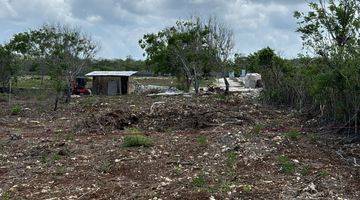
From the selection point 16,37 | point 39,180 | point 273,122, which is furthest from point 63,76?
point 39,180

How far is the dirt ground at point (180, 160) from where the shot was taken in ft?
25.5

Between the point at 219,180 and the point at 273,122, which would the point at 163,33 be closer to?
the point at 273,122

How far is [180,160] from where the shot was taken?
9844 millimetres

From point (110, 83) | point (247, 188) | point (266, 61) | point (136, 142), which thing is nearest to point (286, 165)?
point (247, 188)

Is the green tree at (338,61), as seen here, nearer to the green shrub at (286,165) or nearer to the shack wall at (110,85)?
the green shrub at (286,165)

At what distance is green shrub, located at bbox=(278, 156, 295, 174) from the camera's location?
879cm

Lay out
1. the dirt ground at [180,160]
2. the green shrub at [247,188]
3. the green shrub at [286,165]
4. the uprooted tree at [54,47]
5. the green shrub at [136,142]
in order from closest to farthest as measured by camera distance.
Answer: the green shrub at [247,188], the dirt ground at [180,160], the green shrub at [286,165], the green shrub at [136,142], the uprooted tree at [54,47]

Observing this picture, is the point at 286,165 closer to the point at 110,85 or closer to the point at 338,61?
the point at 338,61

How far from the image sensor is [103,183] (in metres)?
8.27

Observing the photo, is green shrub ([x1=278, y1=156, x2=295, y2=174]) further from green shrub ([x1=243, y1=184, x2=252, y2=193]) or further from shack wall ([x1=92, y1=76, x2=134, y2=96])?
shack wall ([x1=92, y1=76, x2=134, y2=96])

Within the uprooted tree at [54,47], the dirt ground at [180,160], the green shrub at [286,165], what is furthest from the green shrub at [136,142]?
the uprooted tree at [54,47]

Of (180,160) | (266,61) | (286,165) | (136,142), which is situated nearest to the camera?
(286,165)

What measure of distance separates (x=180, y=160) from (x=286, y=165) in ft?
7.07

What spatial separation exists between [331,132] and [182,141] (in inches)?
161
